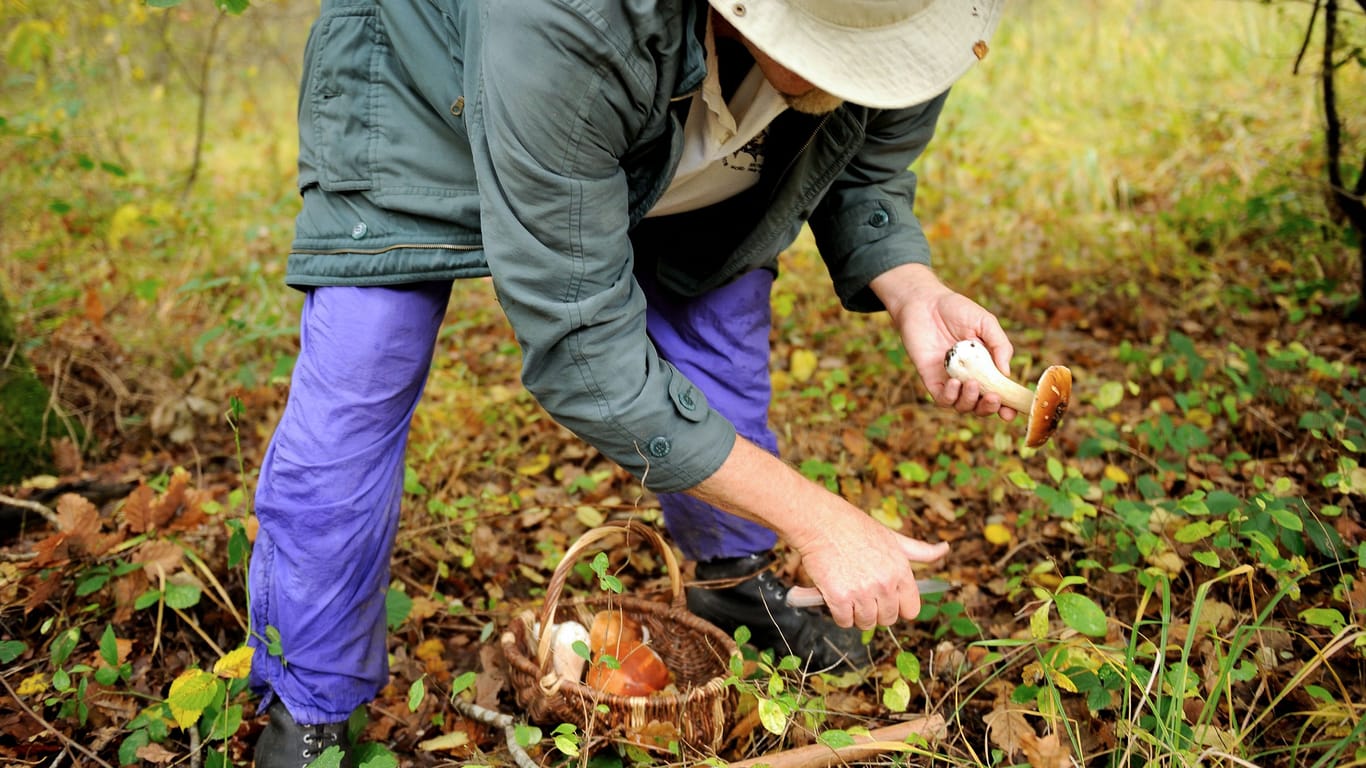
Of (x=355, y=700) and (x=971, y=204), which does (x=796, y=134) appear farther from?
(x=971, y=204)

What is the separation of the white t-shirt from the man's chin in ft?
0.06

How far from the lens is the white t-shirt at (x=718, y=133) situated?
1.51 m

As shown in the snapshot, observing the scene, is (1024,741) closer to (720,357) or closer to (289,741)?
(720,357)

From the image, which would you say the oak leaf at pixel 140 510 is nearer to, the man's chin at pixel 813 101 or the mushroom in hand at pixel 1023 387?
the man's chin at pixel 813 101

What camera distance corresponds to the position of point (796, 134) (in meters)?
1.73

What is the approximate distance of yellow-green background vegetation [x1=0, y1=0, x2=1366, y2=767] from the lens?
1.72m

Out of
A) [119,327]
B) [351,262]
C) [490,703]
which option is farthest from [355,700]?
[119,327]

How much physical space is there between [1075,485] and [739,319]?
88 cm

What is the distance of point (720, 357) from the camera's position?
204cm

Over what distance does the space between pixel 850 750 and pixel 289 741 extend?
1021 mm

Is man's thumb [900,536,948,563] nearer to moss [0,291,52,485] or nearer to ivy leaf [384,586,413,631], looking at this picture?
ivy leaf [384,586,413,631]

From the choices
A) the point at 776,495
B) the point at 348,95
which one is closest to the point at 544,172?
the point at 348,95

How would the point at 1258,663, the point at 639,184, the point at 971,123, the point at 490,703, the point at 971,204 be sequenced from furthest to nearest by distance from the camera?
1. the point at 971,123
2. the point at 971,204
3. the point at 490,703
4. the point at 1258,663
5. the point at 639,184

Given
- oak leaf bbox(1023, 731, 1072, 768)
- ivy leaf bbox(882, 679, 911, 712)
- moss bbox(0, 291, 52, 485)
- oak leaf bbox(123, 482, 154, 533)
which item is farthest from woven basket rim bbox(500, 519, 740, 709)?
moss bbox(0, 291, 52, 485)
